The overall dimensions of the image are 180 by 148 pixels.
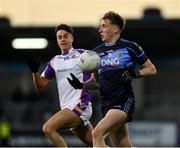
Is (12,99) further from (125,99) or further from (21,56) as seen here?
(125,99)

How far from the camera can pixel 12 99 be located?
36.1 metres

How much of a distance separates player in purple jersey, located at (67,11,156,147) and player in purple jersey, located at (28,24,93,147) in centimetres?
90

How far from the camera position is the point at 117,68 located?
1359 centimetres

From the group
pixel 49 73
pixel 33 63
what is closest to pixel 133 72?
pixel 33 63

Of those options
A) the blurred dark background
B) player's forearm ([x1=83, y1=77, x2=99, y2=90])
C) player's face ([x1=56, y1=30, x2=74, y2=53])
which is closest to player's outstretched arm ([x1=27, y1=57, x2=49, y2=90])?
player's face ([x1=56, y1=30, x2=74, y2=53])

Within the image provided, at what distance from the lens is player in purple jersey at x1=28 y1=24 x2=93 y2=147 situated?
1440 cm

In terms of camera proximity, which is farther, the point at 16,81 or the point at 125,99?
the point at 16,81

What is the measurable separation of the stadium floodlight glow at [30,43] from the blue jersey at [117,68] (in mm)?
16995

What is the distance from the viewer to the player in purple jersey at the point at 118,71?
13.5m

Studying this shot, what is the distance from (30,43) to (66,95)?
16.2 meters

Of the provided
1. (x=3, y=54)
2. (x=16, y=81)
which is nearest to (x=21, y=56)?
(x=3, y=54)

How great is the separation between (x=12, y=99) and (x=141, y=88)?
5080 millimetres

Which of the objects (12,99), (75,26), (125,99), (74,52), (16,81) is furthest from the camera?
(16,81)

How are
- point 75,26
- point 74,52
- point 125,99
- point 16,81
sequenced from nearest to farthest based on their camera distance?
point 125,99 < point 74,52 < point 75,26 < point 16,81
